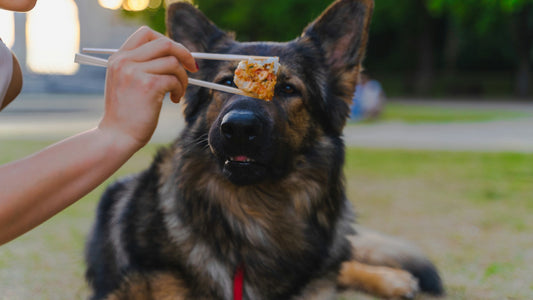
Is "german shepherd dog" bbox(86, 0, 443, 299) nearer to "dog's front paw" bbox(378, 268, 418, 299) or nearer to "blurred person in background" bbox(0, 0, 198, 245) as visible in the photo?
"dog's front paw" bbox(378, 268, 418, 299)

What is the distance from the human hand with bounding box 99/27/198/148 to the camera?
4.34ft

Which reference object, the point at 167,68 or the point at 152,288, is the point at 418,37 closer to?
the point at 152,288

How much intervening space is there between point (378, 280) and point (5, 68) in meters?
2.60

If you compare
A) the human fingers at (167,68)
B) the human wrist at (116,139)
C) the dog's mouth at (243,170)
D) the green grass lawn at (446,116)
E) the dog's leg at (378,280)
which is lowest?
the green grass lawn at (446,116)

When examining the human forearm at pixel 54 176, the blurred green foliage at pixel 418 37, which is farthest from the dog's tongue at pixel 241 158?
the blurred green foliage at pixel 418 37

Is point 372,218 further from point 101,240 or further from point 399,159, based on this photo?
point 399,159

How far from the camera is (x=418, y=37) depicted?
40125 millimetres

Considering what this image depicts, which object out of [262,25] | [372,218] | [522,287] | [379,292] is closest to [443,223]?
[372,218]

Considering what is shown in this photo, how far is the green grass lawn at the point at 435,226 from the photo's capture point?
143 inches

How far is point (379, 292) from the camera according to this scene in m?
3.41

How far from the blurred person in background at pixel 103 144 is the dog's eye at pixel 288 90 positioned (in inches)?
64.4

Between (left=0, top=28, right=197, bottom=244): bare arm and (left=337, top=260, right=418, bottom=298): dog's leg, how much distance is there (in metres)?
2.30

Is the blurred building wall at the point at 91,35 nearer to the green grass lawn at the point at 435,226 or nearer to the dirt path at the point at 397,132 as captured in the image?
the dirt path at the point at 397,132

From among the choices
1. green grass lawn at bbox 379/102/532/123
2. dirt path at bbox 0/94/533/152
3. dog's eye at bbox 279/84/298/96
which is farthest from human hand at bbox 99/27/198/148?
green grass lawn at bbox 379/102/532/123
